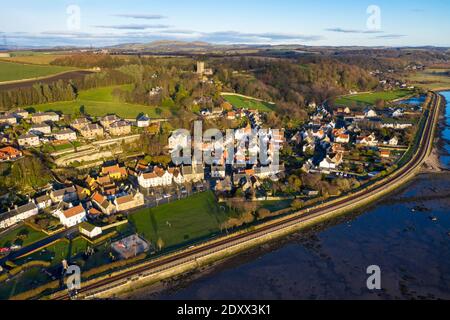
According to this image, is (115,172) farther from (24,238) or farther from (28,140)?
(24,238)

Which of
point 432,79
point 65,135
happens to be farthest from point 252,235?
point 432,79

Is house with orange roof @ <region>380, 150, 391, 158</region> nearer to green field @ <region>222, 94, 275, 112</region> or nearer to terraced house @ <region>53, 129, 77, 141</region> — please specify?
green field @ <region>222, 94, 275, 112</region>

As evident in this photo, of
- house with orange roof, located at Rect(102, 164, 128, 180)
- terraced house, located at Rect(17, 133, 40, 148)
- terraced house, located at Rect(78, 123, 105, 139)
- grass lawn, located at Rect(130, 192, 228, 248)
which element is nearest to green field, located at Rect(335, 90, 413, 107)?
terraced house, located at Rect(78, 123, 105, 139)

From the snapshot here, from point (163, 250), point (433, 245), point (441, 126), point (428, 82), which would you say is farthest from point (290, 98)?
point (428, 82)

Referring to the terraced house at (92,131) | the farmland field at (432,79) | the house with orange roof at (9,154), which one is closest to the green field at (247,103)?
the terraced house at (92,131)

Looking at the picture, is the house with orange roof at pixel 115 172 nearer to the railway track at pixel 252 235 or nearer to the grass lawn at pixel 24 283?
the grass lawn at pixel 24 283
